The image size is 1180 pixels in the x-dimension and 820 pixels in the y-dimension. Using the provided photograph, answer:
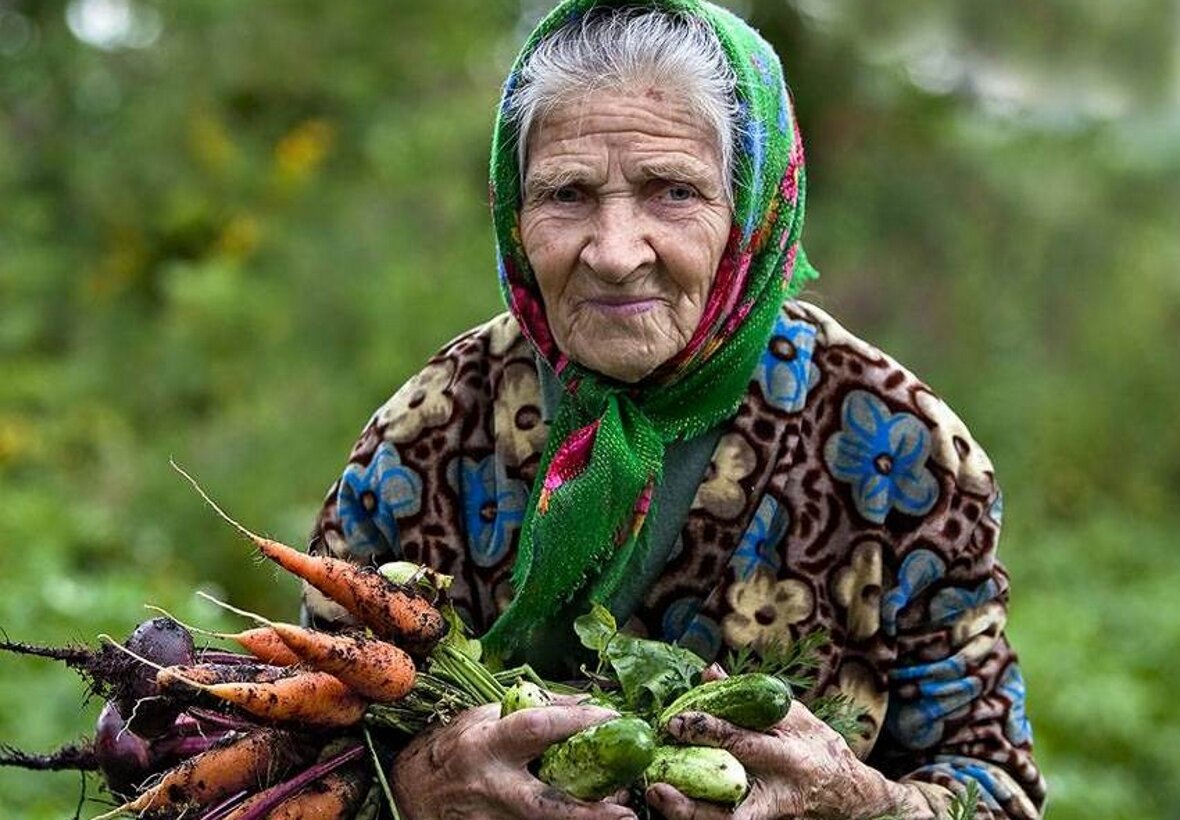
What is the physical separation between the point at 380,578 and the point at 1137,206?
10.7m

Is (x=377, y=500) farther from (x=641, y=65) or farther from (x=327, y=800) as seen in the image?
(x=641, y=65)

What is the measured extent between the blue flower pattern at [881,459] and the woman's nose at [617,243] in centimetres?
40

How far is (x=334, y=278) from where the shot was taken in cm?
905

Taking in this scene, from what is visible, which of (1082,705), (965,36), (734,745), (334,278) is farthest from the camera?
(965,36)

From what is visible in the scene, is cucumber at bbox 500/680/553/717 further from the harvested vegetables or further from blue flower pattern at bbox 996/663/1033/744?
blue flower pattern at bbox 996/663/1033/744

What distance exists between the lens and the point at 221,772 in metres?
2.22

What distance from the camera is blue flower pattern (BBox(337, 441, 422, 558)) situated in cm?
264

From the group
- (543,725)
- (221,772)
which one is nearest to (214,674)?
(221,772)

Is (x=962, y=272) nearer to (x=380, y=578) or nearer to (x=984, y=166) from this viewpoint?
(x=984, y=166)

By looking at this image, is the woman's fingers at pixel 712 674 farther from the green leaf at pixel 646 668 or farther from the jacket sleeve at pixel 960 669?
the jacket sleeve at pixel 960 669

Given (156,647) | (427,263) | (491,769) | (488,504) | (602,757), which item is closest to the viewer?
(602,757)

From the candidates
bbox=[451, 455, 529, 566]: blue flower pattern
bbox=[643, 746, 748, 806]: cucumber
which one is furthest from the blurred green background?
bbox=[643, 746, 748, 806]: cucumber

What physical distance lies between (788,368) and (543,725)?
69 centimetres

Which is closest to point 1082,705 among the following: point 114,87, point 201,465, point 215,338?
point 201,465
